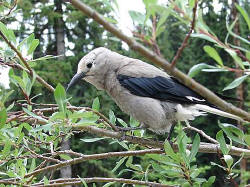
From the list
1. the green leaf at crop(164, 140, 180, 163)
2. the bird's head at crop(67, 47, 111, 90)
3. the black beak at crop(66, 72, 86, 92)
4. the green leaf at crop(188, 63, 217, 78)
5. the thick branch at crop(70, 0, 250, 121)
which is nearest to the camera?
the thick branch at crop(70, 0, 250, 121)

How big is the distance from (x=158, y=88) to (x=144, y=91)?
0.31ft

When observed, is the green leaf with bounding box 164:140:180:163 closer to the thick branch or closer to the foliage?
the foliage

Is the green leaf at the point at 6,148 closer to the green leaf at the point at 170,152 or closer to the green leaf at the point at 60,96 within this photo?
the green leaf at the point at 60,96

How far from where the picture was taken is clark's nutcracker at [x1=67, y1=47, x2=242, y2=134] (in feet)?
7.84

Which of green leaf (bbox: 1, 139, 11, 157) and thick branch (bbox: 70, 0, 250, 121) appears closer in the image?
thick branch (bbox: 70, 0, 250, 121)

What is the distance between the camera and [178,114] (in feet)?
7.95

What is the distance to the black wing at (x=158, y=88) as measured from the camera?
2.42m

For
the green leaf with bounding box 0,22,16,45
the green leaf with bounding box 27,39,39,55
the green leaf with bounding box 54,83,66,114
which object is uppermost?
the green leaf with bounding box 0,22,16,45

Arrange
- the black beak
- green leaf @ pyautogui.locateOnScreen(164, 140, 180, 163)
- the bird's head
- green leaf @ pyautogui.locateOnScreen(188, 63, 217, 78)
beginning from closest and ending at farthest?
green leaf @ pyautogui.locateOnScreen(188, 63, 217, 78) → green leaf @ pyautogui.locateOnScreen(164, 140, 180, 163) → the black beak → the bird's head

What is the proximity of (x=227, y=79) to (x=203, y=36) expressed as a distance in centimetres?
1392

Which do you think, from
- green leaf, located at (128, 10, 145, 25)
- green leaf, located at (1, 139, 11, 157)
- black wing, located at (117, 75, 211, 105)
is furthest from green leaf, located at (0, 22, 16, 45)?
black wing, located at (117, 75, 211, 105)

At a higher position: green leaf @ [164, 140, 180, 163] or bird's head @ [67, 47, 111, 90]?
bird's head @ [67, 47, 111, 90]

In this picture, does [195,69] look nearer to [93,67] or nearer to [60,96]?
[60,96]

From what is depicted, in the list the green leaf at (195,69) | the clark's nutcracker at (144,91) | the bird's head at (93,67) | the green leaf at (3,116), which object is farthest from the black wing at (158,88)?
the green leaf at (195,69)
